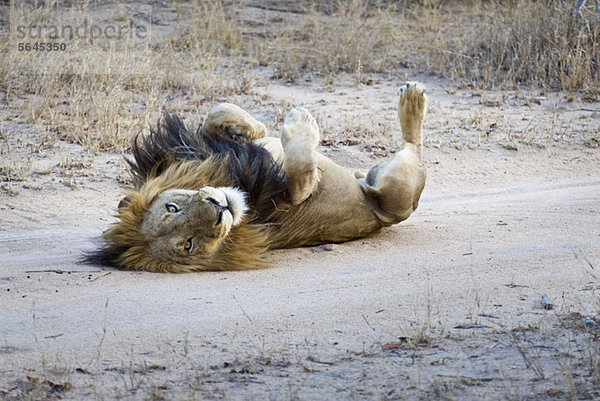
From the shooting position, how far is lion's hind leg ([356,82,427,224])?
523 centimetres

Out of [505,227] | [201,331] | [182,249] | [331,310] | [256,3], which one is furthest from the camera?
[256,3]

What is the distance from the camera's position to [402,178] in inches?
207

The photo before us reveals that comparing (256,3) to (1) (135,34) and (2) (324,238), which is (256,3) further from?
(2) (324,238)

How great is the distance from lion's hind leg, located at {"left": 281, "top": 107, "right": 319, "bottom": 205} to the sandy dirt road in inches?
16.9

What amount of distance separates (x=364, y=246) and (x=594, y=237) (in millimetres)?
1426

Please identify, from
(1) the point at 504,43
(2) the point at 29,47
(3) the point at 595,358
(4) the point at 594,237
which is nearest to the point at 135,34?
(2) the point at 29,47

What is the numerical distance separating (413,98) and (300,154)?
124 centimetres

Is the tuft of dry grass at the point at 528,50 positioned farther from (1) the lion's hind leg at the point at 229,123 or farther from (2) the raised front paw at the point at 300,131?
(2) the raised front paw at the point at 300,131

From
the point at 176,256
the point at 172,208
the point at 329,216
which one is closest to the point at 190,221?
the point at 172,208

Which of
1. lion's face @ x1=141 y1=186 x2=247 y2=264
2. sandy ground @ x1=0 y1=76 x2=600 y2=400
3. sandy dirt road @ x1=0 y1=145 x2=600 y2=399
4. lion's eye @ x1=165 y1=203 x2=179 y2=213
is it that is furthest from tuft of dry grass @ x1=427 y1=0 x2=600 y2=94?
lion's eye @ x1=165 y1=203 x2=179 y2=213

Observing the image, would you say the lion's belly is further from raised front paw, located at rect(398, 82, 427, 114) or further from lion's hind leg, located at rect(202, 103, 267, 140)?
raised front paw, located at rect(398, 82, 427, 114)

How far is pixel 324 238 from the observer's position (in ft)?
17.0

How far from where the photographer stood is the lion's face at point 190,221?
427 cm

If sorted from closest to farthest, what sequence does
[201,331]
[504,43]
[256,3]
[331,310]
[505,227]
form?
[201,331] < [331,310] < [505,227] < [504,43] < [256,3]
